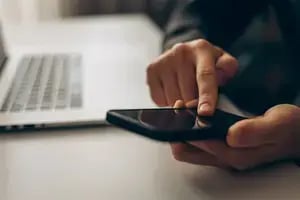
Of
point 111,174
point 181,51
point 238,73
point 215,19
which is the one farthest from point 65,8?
point 111,174

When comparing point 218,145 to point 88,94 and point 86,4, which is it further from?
point 86,4

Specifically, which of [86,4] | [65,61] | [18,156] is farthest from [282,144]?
[86,4]

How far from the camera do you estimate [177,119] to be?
0.63 meters

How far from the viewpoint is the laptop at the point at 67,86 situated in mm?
833

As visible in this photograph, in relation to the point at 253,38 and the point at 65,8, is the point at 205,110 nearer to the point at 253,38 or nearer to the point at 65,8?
the point at 253,38

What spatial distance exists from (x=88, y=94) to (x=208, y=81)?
258mm

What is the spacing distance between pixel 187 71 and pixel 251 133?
0.60 feet

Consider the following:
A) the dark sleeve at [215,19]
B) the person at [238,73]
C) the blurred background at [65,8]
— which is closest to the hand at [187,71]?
the person at [238,73]

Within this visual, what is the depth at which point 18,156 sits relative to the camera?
29.2 inches

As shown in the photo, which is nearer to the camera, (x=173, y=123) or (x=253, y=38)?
(x=173, y=123)

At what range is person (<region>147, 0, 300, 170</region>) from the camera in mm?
663

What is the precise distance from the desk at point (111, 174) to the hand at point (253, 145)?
1cm

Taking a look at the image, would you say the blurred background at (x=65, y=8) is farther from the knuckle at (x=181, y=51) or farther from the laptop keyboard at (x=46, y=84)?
the knuckle at (x=181, y=51)

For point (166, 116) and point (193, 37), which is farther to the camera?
point (193, 37)
